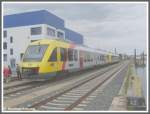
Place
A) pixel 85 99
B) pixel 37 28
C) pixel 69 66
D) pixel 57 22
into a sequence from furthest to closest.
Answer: pixel 57 22
pixel 37 28
pixel 69 66
pixel 85 99

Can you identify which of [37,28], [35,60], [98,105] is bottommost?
[98,105]

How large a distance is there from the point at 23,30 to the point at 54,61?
3832 centimetres

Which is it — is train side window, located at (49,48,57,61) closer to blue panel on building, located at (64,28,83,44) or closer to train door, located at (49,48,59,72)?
train door, located at (49,48,59,72)

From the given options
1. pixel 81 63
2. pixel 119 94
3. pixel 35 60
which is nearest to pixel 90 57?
pixel 81 63

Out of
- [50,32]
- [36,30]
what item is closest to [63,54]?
[36,30]

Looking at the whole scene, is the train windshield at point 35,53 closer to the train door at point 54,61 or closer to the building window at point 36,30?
the train door at point 54,61

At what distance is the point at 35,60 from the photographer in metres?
20.9

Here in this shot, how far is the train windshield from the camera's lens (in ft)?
69.3

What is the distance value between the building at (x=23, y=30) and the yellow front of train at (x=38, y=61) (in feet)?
112

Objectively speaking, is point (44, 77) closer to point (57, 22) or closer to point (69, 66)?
point (69, 66)

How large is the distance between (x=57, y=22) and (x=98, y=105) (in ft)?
176

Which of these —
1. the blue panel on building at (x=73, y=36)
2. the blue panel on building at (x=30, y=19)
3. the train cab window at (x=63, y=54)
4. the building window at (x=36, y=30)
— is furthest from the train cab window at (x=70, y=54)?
the blue panel on building at (x=73, y=36)

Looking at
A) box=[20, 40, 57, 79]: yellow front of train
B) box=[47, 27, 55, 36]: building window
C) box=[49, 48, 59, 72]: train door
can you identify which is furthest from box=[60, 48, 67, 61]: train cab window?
box=[47, 27, 55, 36]: building window

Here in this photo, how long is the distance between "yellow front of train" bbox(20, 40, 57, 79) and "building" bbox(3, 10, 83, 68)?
3407 centimetres
